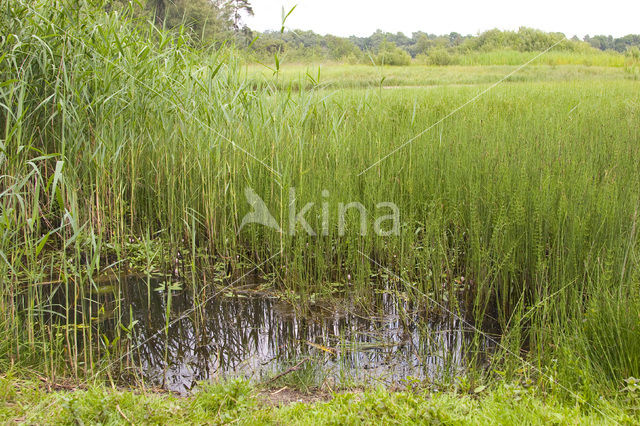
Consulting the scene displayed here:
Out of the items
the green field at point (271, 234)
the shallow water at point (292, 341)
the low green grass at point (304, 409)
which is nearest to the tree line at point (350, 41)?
the green field at point (271, 234)

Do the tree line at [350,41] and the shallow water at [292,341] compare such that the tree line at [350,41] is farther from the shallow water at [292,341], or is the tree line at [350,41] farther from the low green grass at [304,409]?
the low green grass at [304,409]

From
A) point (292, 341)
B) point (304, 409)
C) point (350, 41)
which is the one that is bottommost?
point (292, 341)

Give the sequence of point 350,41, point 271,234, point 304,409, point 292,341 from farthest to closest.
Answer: point 350,41 → point 271,234 → point 292,341 → point 304,409

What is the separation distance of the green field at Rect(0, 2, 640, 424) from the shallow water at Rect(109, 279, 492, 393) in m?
0.07

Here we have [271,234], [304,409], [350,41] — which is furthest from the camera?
[350,41]

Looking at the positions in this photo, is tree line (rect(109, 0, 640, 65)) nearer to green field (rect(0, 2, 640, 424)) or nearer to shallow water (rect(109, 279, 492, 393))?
green field (rect(0, 2, 640, 424))

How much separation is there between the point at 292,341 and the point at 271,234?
881 millimetres

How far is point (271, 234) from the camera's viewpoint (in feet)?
10.5

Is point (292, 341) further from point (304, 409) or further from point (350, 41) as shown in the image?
point (350, 41)

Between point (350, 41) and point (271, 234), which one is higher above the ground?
point (350, 41)

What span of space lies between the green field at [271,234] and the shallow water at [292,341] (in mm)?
71

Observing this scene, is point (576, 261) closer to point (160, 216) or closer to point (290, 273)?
point (290, 273)

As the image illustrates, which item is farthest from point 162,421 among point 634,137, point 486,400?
point 634,137

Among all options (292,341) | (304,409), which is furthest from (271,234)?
(304,409)
